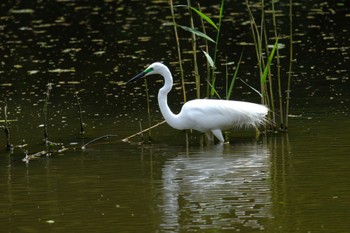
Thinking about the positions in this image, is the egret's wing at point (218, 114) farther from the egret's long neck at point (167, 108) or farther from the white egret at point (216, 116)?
the egret's long neck at point (167, 108)

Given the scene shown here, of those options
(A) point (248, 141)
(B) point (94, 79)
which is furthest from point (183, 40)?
(A) point (248, 141)

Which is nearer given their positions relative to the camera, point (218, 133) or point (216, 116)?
point (216, 116)

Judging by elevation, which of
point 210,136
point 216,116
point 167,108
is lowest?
point 210,136

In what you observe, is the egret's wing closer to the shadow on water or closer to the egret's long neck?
the egret's long neck

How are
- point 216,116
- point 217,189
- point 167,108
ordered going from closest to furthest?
point 217,189, point 216,116, point 167,108

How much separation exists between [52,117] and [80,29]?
9089 mm

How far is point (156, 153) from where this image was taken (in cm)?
1128

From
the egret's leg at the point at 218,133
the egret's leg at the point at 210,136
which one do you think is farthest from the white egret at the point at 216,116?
the egret's leg at the point at 210,136

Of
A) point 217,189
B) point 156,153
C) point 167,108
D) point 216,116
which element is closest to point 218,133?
point 216,116

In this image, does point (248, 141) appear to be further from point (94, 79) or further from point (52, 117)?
point (94, 79)

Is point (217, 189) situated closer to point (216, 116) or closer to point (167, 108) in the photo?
point (216, 116)

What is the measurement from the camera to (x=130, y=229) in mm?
7996

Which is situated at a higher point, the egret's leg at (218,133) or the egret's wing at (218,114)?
the egret's wing at (218,114)

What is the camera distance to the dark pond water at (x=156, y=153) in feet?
27.4
